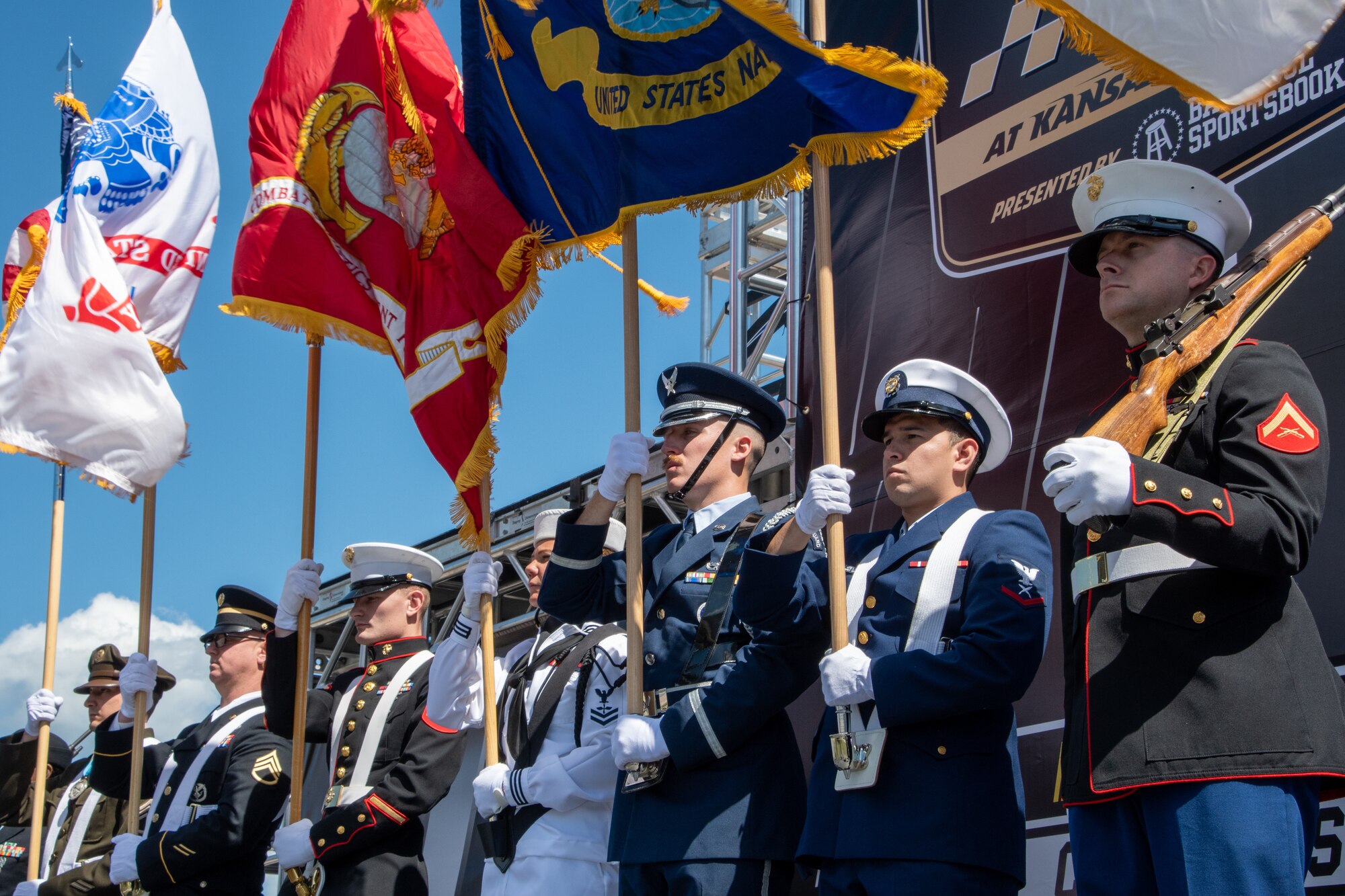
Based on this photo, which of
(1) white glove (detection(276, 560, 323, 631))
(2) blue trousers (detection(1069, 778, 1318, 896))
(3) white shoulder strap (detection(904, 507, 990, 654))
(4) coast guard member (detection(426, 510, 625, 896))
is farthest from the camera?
(1) white glove (detection(276, 560, 323, 631))

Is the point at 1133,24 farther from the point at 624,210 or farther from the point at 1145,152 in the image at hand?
the point at 624,210

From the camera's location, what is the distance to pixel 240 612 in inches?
248

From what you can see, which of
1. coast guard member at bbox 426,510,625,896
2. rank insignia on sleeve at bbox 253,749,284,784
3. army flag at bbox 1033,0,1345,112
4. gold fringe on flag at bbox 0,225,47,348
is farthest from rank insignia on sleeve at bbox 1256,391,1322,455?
gold fringe on flag at bbox 0,225,47,348

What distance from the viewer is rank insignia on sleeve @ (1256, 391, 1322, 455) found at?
2812mm

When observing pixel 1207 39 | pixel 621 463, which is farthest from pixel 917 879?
pixel 1207 39

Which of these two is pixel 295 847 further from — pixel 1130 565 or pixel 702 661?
pixel 1130 565

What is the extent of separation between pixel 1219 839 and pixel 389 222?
12.4ft

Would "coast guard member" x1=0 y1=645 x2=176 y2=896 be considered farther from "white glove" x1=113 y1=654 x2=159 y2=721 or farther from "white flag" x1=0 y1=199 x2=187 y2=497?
"white flag" x1=0 y1=199 x2=187 y2=497

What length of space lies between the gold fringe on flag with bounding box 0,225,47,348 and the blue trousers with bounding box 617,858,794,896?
4019 millimetres

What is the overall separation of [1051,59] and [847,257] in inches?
44.7

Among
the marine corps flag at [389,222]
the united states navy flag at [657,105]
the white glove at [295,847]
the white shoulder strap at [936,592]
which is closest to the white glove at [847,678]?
the white shoulder strap at [936,592]

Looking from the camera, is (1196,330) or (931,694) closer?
(1196,330)

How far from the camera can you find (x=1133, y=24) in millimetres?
3326

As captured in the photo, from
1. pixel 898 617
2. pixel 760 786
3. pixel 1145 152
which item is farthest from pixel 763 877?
pixel 1145 152
